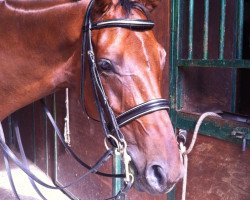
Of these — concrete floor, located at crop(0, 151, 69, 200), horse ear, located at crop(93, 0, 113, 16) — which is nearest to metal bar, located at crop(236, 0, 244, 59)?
horse ear, located at crop(93, 0, 113, 16)

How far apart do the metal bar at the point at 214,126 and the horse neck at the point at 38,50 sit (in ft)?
2.45

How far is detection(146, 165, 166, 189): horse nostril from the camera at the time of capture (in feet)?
4.13

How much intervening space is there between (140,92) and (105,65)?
18 centimetres

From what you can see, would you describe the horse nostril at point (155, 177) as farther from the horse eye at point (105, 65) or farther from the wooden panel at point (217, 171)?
the wooden panel at point (217, 171)

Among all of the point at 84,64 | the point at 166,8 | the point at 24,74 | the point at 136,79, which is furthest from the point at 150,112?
the point at 166,8

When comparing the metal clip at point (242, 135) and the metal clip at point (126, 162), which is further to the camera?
the metal clip at point (242, 135)

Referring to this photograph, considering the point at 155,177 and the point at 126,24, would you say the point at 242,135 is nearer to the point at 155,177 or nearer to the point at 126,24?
the point at 155,177

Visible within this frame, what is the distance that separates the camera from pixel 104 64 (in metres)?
1.33

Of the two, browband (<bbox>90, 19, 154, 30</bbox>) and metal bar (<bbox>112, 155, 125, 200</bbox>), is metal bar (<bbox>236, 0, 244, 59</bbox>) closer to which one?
browband (<bbox>90, 19, 154, 30</bbox>)

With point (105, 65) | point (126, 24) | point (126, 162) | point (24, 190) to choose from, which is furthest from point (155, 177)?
point (24, 190)

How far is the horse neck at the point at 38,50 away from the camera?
58.6 inches

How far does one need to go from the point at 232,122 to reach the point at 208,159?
0.98 ft

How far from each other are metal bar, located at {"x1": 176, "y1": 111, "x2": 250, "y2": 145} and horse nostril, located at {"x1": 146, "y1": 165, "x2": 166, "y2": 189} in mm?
567

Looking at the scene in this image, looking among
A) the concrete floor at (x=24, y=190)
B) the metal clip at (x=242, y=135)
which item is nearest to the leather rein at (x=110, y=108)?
the metal clip at (x=242, y=135)
